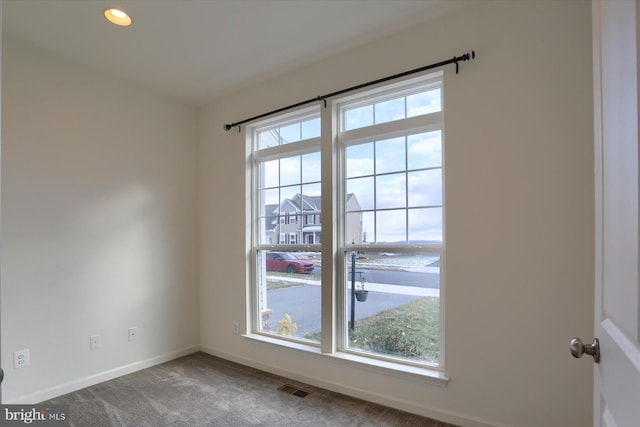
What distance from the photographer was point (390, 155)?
8.20ft

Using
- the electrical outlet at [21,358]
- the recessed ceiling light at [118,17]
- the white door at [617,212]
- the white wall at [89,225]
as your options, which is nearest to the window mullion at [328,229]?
the recessed ceiling light at [118,17]

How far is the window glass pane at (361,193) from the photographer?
2585 mm

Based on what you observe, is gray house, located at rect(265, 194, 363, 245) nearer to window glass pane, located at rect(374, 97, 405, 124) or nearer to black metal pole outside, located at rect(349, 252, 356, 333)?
black metal pole outside, located at rect(349, 252, 356, 333)

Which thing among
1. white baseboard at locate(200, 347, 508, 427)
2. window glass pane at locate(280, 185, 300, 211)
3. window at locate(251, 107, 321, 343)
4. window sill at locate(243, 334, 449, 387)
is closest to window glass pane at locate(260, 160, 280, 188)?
window at locate(251, 107, 321, 343)

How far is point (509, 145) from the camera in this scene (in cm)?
198

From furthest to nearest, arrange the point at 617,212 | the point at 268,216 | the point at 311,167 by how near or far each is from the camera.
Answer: the point at 268,216
the point at 311,167
the point at 617,212

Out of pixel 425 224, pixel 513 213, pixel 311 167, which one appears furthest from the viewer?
pixel 311 167

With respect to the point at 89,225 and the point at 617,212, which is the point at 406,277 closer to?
the point at 617,212

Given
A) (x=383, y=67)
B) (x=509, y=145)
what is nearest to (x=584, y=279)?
(x=509, y=145)

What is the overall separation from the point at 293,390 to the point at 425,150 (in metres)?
2.11

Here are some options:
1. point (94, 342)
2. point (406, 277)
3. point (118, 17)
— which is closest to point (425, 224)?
point (406, 277)

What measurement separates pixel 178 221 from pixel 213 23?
202 centimetres

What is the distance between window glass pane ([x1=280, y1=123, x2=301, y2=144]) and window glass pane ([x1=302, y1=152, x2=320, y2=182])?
0.21 meters

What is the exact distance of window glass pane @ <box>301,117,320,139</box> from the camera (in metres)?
2.92
